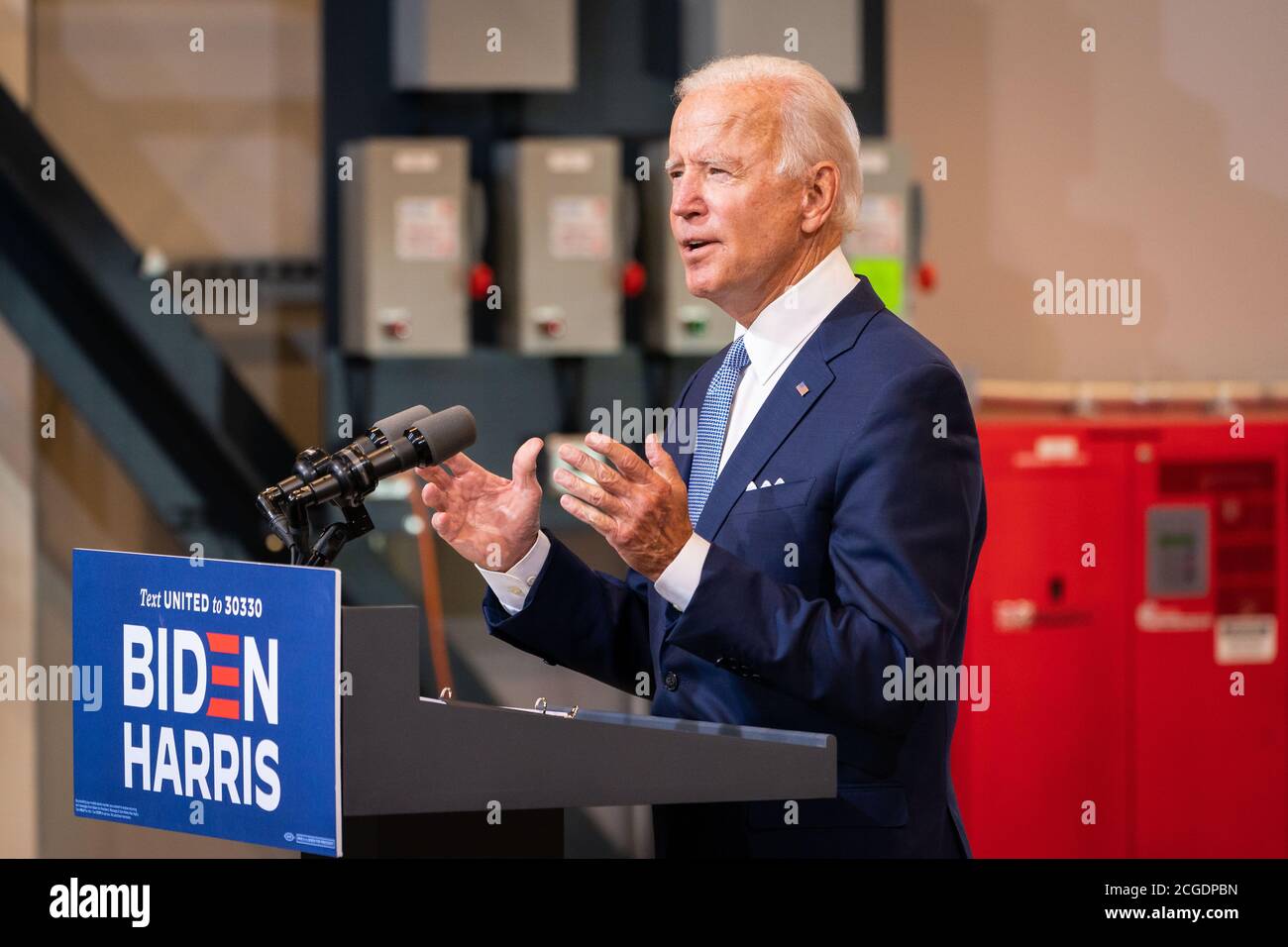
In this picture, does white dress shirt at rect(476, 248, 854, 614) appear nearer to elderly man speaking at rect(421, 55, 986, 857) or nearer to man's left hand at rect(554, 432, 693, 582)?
elderly man speaking at rect(421, 55, 986, 857)

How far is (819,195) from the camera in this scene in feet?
6.13

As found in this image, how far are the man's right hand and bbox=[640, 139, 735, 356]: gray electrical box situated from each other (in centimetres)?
262

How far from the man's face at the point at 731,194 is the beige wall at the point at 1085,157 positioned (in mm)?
3210

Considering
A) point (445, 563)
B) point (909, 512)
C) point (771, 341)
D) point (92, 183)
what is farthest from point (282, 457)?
point (909, 512)

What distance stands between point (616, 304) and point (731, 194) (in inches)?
99.4

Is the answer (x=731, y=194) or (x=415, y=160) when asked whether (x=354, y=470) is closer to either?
(x=731, y=194)

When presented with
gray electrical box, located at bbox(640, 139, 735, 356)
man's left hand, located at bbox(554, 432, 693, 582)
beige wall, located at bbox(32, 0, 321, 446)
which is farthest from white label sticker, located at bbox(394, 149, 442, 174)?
man's left hand, located at bbox(554, 432, 693, 582)

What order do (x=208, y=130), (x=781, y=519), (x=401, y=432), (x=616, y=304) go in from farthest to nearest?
(x=208, y=130)
(x=616, y=304)
(x=781, y=519)
(x=401, y=432)

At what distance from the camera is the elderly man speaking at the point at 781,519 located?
1.56 m

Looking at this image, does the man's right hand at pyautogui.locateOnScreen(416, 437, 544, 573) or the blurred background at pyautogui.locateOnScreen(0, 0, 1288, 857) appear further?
the blurred background at pyautogui.locateOnScreen(0, 0, 1288, 857)

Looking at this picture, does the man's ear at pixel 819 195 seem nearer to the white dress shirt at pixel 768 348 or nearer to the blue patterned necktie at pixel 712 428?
the white dress shirt at pixel 768 348

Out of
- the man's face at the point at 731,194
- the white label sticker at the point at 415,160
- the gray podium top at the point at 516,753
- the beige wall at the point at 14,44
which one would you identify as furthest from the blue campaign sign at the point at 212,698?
the beige wall at the point at 14,44

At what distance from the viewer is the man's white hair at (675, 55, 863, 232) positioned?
183 cm

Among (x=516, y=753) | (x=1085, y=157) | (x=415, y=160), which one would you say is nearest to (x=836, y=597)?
(x=516, y=753)
